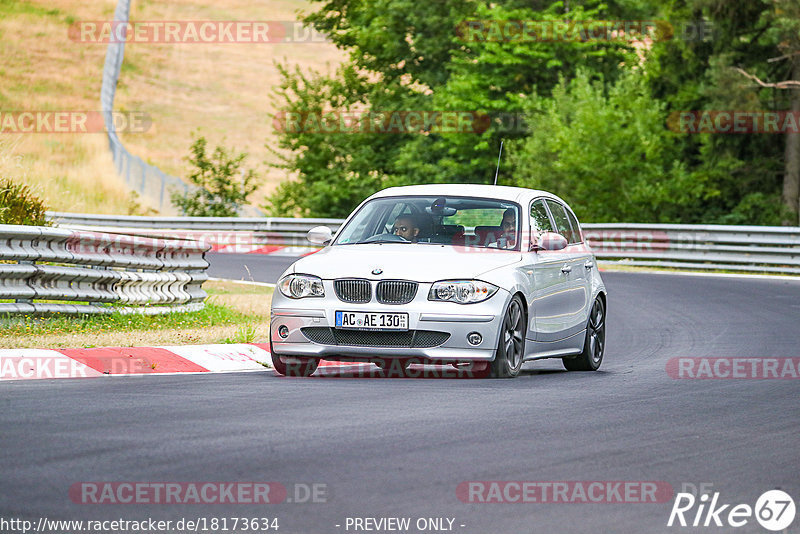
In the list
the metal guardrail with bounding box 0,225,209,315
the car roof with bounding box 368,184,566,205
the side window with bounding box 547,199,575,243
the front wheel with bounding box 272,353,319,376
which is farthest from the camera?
the side window with bounding box 547,199,575,243

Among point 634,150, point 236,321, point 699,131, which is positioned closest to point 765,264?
point 634,150

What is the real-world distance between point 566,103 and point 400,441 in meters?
37.4

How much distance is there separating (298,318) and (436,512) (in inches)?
203

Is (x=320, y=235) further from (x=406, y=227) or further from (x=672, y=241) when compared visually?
(x=672, y=241)

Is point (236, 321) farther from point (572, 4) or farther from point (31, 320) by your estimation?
point (572, 4)

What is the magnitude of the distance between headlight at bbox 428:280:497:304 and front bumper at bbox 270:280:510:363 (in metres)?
0.04

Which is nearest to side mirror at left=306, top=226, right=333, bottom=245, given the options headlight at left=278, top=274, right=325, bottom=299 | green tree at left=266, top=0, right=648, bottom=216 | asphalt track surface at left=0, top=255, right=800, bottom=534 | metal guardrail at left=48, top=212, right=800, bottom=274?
headlight at left=278, top=274, right=325, bottom=299

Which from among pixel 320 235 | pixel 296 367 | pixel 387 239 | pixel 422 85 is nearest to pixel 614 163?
pixel 422 85

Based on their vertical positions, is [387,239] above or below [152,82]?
below

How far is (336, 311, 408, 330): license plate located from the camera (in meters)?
10.6

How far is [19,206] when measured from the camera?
651 inches

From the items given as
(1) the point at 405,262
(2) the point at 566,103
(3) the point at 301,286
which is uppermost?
(2) the point at 566,103

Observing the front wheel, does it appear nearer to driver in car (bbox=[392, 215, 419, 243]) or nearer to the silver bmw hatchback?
the silver bmw hatchback

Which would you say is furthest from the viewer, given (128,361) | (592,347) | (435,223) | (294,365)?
(592,347)
